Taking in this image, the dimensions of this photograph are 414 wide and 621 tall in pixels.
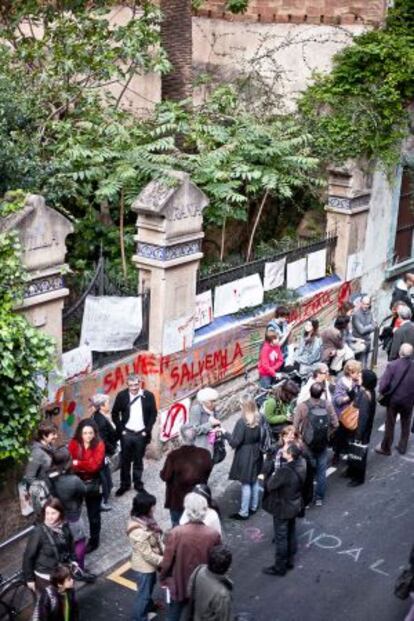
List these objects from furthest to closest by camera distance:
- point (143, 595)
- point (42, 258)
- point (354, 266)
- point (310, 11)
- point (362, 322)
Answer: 1. point (310, 11)
2. point (354, 266)
3. point (362, 322)
4. point (42, 258)
5. point (143, 595)

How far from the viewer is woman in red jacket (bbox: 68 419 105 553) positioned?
943 cm

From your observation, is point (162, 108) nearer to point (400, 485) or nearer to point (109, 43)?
point (109, 43)

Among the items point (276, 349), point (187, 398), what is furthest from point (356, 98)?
point (187, 398)

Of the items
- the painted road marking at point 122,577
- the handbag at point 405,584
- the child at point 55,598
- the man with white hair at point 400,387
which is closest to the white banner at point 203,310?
the man with white hair at point 400,387

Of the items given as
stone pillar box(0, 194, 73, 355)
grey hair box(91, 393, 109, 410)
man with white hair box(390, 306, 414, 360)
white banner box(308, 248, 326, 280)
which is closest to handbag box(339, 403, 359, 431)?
man with white hair box(390, 306, 414, 360)

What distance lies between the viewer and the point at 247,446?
10.4 metres

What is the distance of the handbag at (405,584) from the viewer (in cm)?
901

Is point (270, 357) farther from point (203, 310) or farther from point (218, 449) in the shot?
point (218, 449)

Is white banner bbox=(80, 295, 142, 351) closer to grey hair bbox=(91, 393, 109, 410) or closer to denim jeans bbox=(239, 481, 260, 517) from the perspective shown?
grey hair bbox=(91, 393, 109, 410)

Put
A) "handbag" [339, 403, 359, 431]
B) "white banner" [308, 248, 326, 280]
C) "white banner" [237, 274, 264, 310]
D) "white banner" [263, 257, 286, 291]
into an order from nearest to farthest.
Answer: "handbag" [339, 403, 359, 431]
"white banner" [237, 274, 264, 310]
"white banner" [263, 257, 286, 291]
"white banner" [308, 248, 326, 280]

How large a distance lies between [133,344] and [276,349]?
2262 millimetres

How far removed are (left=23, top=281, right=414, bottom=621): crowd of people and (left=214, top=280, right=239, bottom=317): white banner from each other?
2.05ft

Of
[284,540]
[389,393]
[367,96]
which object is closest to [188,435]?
[284,540]

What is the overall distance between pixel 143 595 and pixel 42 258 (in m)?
3.49
